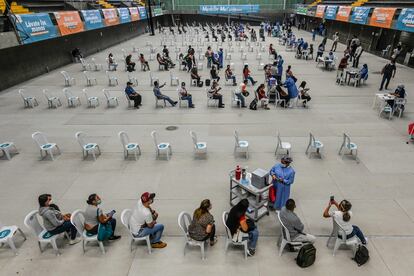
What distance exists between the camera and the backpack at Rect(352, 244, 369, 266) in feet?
17.2

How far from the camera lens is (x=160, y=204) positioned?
6988 mm

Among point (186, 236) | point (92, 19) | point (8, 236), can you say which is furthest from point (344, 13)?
point (8, 236)

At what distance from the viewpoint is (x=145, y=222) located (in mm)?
5492

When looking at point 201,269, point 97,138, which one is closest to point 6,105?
point 97,138

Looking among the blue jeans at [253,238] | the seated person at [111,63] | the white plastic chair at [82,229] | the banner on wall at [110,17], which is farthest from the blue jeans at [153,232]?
the banner on wall at [110,17]

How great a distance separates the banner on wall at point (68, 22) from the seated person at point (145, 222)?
18406 mm

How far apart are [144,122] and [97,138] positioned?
2.02 metres

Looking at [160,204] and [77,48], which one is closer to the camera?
[160,204]

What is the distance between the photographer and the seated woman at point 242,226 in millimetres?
5199

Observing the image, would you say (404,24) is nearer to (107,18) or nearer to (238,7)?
(107,18)

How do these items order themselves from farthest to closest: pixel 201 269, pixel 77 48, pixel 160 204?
1. pixel 77 48
2. pixel 160 204
3. pixel 201 269

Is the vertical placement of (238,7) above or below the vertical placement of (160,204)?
above

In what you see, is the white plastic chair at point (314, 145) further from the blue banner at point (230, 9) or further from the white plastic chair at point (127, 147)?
the blue banner at point (230, 9)

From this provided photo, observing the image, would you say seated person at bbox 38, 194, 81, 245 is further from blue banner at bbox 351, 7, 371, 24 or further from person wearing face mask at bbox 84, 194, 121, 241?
blue banner at bbox 351, 7, 371, 24
